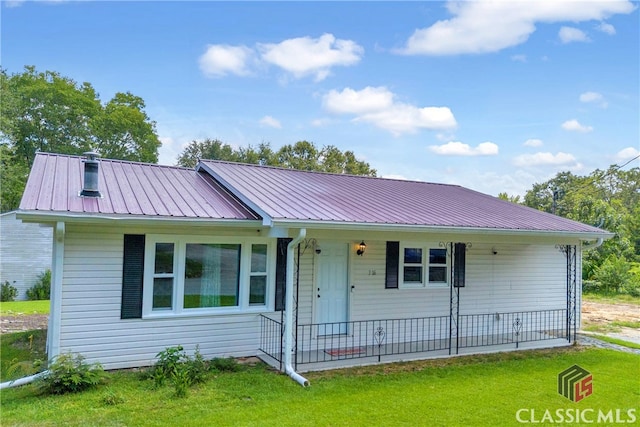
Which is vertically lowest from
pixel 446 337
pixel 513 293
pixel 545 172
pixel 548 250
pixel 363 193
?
pixel 446 337

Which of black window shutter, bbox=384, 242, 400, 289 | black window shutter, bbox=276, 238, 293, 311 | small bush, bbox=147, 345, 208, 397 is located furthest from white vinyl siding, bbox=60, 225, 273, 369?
black window shutter, bbox=384, 242, 400, 289

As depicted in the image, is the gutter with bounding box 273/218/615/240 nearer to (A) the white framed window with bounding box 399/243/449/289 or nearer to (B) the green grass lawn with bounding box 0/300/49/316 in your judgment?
(A) the white framed window with bounding box 399/243/449/289

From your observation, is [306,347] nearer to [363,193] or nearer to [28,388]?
[363,193]

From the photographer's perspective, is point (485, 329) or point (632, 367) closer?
point (632, 367)

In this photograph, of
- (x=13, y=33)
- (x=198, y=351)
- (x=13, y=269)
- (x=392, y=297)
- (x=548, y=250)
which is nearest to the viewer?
(x=198, y=351)

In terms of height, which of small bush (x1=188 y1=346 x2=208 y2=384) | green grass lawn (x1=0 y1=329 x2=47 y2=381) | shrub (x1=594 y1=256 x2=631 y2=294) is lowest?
green grass lawn (x1=0 y1=329 x2=47 y2=381)

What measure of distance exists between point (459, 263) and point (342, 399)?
16.2 ft

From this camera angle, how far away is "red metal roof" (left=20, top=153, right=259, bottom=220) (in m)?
6.11

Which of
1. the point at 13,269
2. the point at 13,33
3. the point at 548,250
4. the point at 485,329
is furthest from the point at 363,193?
the point at 13,33

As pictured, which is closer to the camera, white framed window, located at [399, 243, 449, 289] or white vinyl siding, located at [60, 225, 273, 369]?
white vinyl siding, located at [60, 225, 273, 369]

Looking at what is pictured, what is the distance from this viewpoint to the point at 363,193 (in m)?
9.55

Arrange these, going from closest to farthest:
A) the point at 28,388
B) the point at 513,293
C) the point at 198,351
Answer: the point at 28,388 < the point at 198,351 < the point at 513,293

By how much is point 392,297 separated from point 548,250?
16.0 ft

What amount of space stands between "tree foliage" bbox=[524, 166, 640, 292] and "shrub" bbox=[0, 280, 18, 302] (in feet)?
68.5
